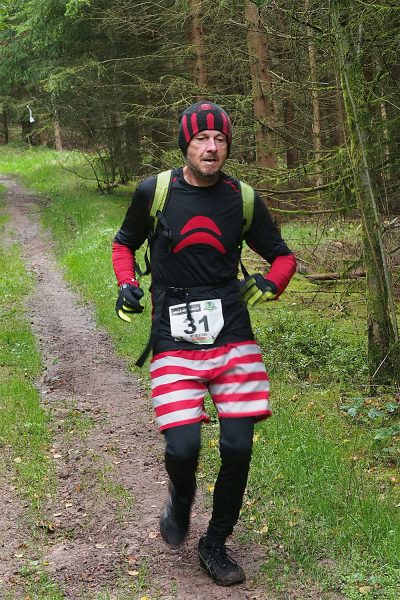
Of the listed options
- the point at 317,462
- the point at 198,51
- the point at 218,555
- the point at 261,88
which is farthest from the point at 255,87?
the point at 218,555

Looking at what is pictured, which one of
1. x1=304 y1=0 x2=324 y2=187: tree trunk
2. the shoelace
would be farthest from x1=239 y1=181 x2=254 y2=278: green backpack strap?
x1=304 y1=0 x2=324 y2=187: tree trunk

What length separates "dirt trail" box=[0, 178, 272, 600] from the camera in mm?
4363

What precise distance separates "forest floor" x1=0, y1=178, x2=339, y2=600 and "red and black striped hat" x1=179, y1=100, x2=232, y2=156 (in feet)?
7.98

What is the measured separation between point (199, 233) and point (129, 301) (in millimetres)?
540

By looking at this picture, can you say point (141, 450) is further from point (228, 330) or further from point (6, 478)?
point (228, 330)

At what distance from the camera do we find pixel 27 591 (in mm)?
4293

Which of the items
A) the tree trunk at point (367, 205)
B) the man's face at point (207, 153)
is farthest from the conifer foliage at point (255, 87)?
the man's face at point (207, 153)

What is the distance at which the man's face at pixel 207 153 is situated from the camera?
407cm

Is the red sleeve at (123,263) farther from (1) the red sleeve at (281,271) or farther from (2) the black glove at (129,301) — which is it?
(1) the red sleeve at (281,271)

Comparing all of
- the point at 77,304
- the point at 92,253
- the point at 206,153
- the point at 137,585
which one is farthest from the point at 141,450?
the point at 92,253

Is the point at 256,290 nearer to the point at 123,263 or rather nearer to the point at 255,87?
the point at 123,263

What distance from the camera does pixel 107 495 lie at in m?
5.66

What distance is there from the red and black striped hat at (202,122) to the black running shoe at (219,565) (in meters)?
2.24

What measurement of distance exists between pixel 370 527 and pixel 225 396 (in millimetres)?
1374
